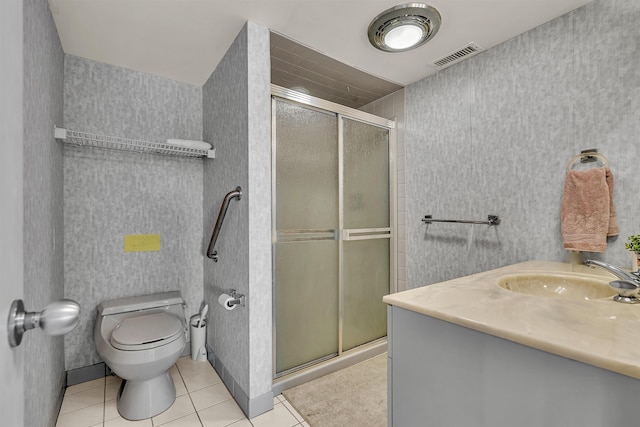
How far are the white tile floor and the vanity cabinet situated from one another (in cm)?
94

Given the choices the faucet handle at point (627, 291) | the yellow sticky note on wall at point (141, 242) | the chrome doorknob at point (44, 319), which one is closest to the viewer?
the chrome doorknob at point (44, 319)

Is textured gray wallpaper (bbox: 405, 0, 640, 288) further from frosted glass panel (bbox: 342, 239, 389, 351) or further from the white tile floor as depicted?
the white tile floor

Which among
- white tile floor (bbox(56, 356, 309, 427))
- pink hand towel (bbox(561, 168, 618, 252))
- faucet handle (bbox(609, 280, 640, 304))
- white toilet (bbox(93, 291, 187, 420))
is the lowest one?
white tile floor (bbox(56, 356, 309, 427))

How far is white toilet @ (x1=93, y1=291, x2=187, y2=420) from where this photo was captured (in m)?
1.59

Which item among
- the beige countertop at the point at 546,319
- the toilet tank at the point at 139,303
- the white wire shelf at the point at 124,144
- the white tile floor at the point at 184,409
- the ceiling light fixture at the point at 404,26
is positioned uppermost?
the ceiling light fixture at the point at 404,26

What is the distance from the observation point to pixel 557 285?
130 cm

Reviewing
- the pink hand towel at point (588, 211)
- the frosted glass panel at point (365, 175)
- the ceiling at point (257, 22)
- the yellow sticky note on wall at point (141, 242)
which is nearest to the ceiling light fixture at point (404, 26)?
the ceiling at point (257, 22)

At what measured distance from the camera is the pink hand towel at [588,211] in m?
1.42

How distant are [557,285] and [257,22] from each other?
6.48 ft

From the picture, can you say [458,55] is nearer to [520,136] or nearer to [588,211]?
[520,136]

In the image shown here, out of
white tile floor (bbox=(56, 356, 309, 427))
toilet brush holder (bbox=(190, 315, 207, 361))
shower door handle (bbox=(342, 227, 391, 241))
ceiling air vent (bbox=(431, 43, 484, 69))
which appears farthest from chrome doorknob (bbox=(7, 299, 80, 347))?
ceiling air vent (bbox=(431, 43, 484, 69))

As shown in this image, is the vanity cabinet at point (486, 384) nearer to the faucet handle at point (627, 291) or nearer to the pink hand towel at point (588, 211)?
the faucet handle at point (627, 291)

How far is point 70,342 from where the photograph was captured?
6.47 ft

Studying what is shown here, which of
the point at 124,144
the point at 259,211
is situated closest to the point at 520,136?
the point at 259,211
